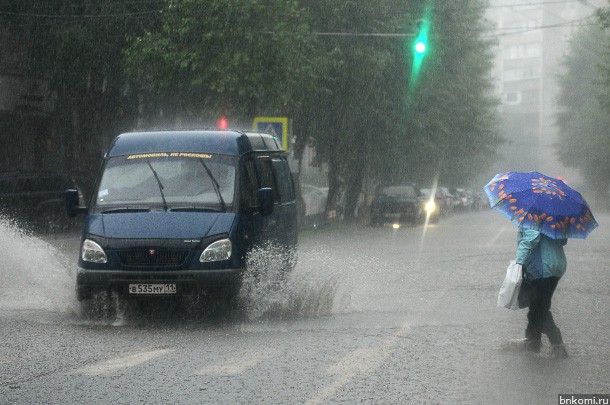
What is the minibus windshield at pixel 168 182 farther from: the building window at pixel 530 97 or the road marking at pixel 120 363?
the building window at pixel 530 97

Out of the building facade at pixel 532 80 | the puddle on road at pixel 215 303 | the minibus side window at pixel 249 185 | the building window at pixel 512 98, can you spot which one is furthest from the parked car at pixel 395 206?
the building window at pixel 512 98

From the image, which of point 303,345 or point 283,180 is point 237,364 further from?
point 283,180

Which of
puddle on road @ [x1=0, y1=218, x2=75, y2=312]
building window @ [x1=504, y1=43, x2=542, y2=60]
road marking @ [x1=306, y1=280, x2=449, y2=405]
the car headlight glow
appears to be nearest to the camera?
road marking @ [x1=306, y1=280, x2=449, y2=405]

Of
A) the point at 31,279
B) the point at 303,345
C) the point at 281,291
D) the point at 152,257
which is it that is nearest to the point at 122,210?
the point at 152,257

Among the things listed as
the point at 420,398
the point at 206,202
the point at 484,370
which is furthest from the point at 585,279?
the point at 420,398

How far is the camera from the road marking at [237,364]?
891 centimetres

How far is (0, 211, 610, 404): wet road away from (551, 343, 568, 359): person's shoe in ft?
0.42

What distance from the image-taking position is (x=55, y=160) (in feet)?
139

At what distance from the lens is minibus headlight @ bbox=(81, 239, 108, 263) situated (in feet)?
40.4

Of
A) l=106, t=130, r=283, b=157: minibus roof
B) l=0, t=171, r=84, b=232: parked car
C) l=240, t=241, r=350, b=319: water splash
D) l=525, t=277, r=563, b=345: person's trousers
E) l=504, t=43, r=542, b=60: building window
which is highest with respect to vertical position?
l=504, t=43, r=542, b=60: building window

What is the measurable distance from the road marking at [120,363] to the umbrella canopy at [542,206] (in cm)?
311

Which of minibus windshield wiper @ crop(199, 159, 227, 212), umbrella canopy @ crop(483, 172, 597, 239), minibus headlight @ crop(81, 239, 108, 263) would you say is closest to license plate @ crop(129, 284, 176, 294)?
minibus headlight @ crop(81, 239, 108, 263)

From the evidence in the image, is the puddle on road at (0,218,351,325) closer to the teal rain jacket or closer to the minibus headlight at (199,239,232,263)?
the minibus headlight at (199,239,232,263)

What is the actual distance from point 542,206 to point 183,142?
5.13 meters
